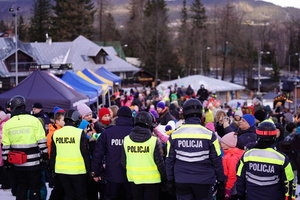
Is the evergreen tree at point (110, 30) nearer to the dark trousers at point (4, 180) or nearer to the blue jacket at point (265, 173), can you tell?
the dark trousers at point (4, 180)

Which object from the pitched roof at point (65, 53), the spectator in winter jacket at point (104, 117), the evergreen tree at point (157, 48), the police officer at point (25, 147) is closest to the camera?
the police officer at point (25, 147)

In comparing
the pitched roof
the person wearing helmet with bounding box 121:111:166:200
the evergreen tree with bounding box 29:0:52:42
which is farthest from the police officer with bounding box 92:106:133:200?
the evergreen tree with bounding box 29:0:52:42

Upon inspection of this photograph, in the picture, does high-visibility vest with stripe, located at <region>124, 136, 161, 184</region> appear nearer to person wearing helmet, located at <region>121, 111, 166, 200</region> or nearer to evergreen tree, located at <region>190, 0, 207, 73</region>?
person wearing helmet, located at <region>121, 111, 166, 200</region>

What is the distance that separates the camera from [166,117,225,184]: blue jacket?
5.32m

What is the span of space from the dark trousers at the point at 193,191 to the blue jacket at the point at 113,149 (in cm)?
116

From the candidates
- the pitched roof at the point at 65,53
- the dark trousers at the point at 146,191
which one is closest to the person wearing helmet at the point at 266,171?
the dark trousers at the point at 146,191

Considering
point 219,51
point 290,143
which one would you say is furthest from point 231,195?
point 219,51

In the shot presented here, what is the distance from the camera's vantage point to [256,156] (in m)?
5.24

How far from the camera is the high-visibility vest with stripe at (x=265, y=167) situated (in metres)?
5.11

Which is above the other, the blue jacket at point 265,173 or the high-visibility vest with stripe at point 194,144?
the high-visibility vest with stripe at point 194,144

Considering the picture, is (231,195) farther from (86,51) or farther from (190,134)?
(86,51)

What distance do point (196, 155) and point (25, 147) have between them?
286 cm

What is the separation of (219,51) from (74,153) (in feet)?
236

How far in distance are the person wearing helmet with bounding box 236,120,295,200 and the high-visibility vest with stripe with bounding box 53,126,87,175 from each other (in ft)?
7.54
